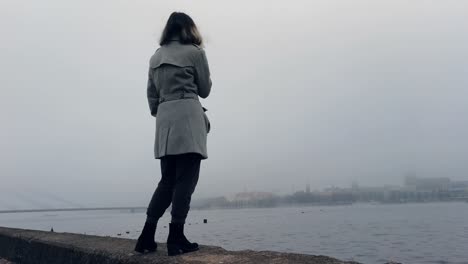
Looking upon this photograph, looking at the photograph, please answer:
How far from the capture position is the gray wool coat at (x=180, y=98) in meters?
3.02

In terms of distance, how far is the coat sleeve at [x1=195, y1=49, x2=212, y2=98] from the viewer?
316 centimetres

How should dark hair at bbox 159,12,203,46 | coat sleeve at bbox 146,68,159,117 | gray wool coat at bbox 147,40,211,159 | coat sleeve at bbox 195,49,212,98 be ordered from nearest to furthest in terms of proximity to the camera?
gray wool coat at bbox 147,40,211,159 → coat sleeve at bbox 195,49,212,98 → dark hair at bbox 159,12,203,46 → coat sleeve at bbox 146,68,159,117

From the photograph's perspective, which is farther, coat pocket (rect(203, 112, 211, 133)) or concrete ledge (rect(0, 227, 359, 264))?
coat pocket (rect(203, 112, 211, 133))

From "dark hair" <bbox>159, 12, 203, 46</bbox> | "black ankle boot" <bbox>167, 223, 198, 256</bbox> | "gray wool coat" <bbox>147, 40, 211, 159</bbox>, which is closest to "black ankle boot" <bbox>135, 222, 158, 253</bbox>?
"black ankle boot" <bbox>167, 223, 198, 256</bbox>

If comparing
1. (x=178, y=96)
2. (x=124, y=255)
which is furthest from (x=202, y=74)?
(x=124, y=255)

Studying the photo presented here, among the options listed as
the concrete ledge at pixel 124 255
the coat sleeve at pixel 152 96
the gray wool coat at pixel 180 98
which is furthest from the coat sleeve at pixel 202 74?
the concrete ledge at pixel 124 255

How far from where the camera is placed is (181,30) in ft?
10.7

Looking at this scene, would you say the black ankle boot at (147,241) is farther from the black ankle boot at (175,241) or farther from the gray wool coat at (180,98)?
the gray wool coat at (180,98)

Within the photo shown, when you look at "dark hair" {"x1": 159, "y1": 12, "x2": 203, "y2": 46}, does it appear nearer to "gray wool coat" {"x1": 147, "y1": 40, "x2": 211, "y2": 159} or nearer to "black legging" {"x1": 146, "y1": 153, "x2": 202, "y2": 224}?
"gray wool coat" {"x1": 147, "y1": 40, "x2": 211, "y2": 159}

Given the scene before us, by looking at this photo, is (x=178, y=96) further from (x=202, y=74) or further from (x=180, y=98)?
(x=202, y=74)

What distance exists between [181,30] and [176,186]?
1.14 metres

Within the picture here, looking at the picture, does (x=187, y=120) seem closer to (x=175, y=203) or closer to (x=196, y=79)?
(x=196, y=79)

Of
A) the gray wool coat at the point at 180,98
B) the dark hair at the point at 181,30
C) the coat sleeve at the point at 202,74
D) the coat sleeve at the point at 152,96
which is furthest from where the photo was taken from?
the coat sleeve at the point at 152,96

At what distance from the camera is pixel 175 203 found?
3.07m
